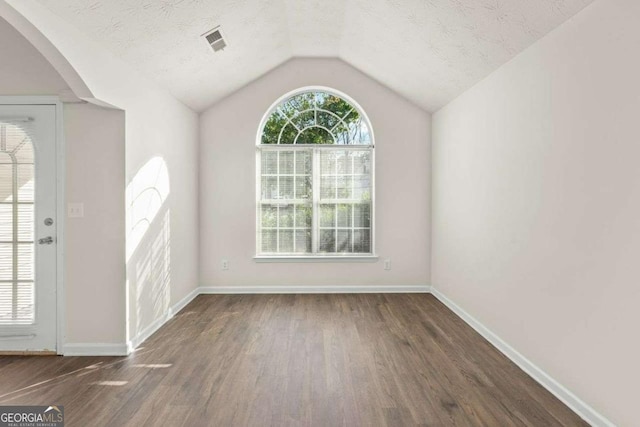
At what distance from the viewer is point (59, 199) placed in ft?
10.2

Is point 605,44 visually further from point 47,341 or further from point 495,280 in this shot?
point 47,341

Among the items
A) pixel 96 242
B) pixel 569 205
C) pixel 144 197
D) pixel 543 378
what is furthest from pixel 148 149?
pixel 543 378

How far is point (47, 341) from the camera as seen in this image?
10.3 feet

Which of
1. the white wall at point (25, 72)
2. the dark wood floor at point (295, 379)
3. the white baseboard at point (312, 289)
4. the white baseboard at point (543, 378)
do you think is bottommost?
the dark wood floor at point (295, 379)

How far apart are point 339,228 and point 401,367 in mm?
2716

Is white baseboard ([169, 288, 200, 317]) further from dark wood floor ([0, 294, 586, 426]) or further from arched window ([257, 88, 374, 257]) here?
arched window ([257, 88, 374, 257])

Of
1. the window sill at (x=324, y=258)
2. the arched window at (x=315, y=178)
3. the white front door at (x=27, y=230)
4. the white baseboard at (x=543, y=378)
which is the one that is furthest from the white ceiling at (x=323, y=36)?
the white baseboard at (x=543, y=378)

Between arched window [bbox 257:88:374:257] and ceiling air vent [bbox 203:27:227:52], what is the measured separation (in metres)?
1.59

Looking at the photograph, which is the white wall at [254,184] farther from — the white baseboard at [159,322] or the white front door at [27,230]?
the white front door at [27,230]

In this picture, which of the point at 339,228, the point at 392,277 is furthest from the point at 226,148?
the point at 392,277

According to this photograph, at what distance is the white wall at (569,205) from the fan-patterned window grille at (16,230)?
3899 millimetres

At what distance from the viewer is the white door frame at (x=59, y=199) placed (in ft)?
10.2

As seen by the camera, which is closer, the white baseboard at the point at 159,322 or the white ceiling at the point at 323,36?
the white ceiling at the point at 323,36

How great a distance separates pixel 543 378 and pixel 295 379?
66.6 inches
